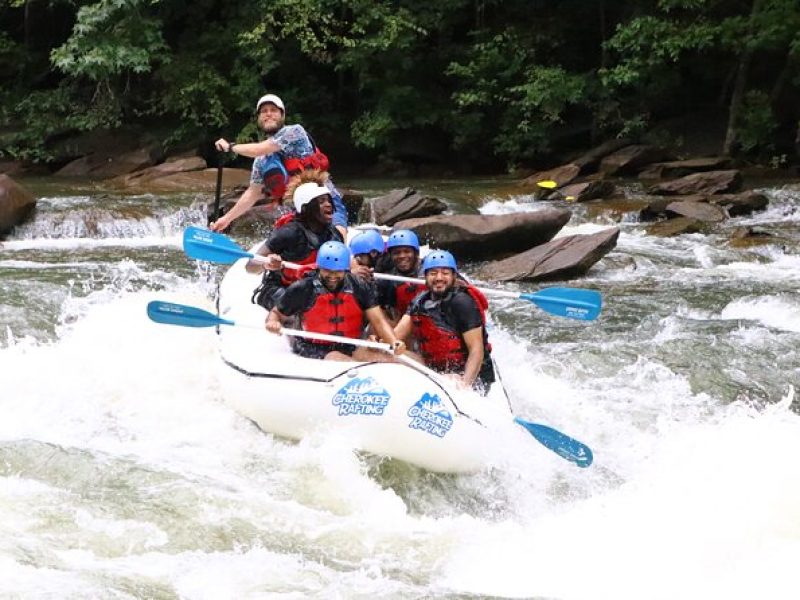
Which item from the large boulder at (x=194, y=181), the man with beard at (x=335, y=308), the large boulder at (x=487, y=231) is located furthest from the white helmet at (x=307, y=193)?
the large boulder at (x=194, y=181)

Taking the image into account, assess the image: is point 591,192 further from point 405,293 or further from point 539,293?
point 405,293

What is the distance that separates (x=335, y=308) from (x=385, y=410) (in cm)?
75

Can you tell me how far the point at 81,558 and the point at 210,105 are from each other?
47.5ft

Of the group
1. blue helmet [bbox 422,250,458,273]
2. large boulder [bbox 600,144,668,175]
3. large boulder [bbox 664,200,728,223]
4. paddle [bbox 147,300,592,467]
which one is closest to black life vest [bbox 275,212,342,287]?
paddle [bbox 147,300,592,467]

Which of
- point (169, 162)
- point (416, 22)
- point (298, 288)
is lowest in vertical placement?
point (169, 162)

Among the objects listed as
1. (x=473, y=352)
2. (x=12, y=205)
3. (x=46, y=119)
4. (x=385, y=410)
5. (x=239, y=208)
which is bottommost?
(x=12, y=205)

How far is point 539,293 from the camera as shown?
5625 mm

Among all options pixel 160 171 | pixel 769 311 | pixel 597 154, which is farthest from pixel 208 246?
pixel 597 154

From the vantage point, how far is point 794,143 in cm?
1658

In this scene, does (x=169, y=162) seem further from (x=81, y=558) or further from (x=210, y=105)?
(x=81, y=558)

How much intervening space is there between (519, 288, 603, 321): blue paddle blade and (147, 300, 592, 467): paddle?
3.02ft

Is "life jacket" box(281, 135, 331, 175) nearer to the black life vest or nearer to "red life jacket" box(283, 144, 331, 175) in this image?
"red life jacket" box(283, 144, 331, 175)

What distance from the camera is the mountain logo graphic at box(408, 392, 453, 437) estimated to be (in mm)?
4434

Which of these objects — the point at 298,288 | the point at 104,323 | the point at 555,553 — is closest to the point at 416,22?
the point at 104,323
